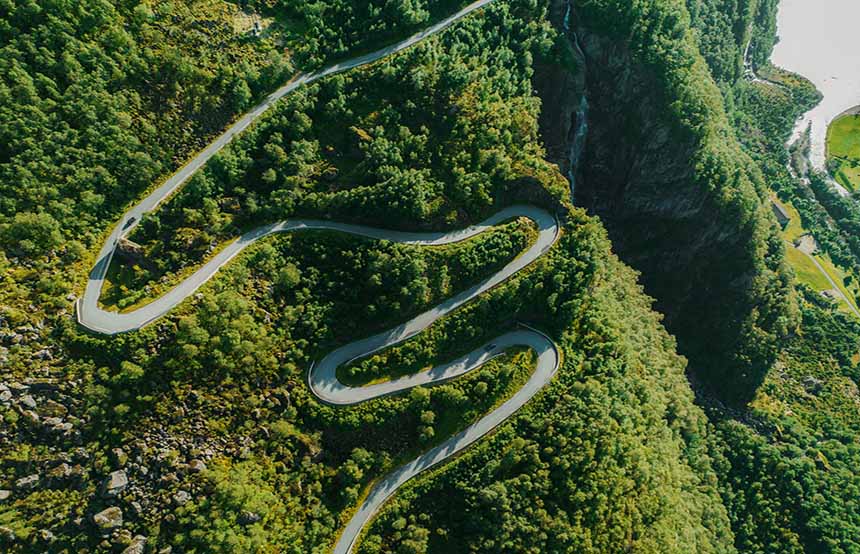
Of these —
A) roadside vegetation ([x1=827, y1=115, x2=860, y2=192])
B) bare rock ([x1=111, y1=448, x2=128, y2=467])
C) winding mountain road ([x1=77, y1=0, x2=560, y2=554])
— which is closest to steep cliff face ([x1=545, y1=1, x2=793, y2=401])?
winding mountain road ([x1=77, y1=0, x2=560, y2=554])

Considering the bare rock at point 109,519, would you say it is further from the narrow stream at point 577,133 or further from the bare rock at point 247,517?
the narrow stream at point 577,133

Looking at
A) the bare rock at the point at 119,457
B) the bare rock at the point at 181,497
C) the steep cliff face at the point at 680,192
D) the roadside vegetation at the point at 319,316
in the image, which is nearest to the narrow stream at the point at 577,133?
the steep cliff face at the point at 680,192

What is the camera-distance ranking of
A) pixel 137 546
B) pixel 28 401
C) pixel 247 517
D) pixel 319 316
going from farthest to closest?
pixel 319 316, pixel 247 517, pixel 137 546, pixel 28 401

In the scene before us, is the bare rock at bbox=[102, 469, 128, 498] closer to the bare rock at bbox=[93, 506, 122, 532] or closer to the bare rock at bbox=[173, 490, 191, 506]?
the bare rock at bbox=[93, 506, 122, 532]

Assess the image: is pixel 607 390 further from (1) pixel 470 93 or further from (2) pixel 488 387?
(1) pixel 470 93

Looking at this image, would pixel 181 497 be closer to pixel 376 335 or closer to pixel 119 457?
pixel 119 457

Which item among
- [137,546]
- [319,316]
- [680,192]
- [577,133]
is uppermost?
[577,133]

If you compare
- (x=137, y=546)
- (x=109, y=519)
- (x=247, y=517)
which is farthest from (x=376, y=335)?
(x=109, y=519)
